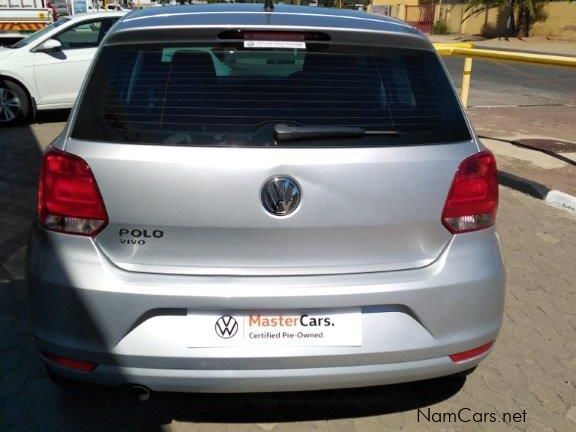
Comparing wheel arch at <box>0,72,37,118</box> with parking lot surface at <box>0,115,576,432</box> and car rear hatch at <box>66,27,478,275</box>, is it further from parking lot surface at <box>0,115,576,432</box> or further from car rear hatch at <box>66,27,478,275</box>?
car rear hatch at <box>66,27,478,275</box>

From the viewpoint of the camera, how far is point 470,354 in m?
2.27

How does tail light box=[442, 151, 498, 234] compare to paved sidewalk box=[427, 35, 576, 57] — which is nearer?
tail light box=[442, 151, 498, 234]

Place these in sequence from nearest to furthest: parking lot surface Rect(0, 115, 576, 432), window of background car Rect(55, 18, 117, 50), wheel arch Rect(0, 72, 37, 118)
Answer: parking lot surface Rect(0, 115, 576, 432)
wheel arch Rect(0, 72, 37, 118)
window of background car Rect(55, 18, 117, 50)

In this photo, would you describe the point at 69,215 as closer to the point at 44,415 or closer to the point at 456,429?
the point at 44,415

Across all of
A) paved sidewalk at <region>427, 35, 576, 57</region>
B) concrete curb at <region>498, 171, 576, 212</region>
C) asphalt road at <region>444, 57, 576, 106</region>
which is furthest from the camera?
paved sidewalk at <region>427, 35, 576, 57</region>

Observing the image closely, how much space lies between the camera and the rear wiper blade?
205 cm

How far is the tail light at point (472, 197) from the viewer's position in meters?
2.18

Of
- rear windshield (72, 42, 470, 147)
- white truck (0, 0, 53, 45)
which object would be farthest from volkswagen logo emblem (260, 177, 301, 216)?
white truck (0, 0, 53, 45)

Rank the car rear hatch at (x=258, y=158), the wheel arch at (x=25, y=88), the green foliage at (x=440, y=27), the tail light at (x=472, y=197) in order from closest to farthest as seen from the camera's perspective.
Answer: the car rear hatch at (x=258, y=158)
the tail light at (x=472, y=197)
the wheel arch at (x=25, y=88)
the green foliage at (x=440, y=27)

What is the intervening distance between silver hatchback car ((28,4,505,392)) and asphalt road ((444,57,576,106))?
9.26 metres

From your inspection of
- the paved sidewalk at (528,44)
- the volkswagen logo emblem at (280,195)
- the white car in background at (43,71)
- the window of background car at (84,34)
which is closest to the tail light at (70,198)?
the volkswagen logo emblem at (280,195)

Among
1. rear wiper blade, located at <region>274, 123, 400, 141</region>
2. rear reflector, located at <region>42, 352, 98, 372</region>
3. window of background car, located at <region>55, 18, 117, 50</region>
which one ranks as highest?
rear wiper blade, located at <region>274, 123, 400, 141</region>

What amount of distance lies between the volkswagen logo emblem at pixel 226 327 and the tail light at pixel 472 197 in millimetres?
878

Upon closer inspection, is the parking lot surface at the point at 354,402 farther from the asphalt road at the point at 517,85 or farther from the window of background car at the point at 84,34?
the asphalt road at the point at 517,85
